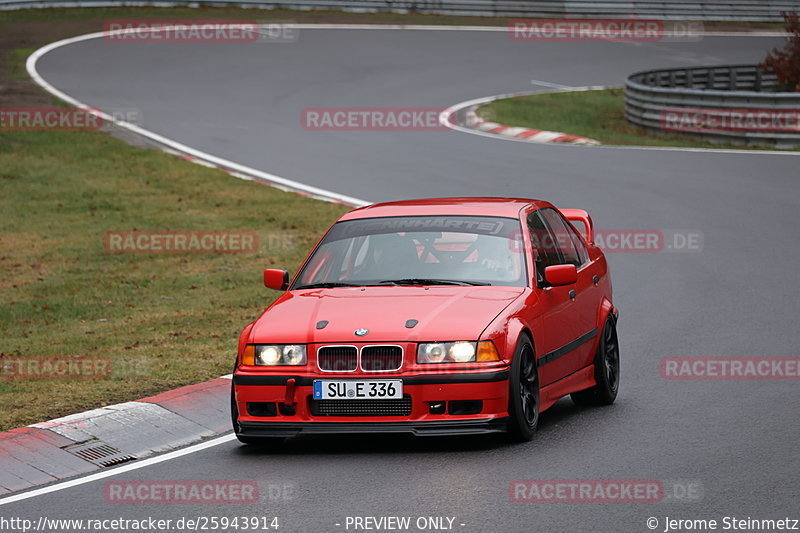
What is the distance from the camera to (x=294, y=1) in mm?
45031

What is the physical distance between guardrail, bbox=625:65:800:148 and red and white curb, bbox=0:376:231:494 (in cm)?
1685

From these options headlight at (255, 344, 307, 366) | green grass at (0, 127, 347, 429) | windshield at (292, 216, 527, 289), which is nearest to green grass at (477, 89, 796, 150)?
green grass at (0, 127, 347, 429)

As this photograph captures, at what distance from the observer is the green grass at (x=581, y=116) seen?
26.1m

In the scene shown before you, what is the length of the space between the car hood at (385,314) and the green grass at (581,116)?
17.1 metres

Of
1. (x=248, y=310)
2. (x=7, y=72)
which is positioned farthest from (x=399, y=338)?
(x=7, y=72)

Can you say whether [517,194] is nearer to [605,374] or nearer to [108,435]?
[605,374]

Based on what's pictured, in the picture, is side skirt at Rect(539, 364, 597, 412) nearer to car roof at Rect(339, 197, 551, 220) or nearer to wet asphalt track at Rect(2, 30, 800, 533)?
wet asphalt track at Rect(2, 30, 800, 533)

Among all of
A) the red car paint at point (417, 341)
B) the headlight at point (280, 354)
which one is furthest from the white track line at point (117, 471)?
the headlight at point (280, 354)

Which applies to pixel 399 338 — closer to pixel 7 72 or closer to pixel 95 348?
pixel 95 348

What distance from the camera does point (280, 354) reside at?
26.5 feet

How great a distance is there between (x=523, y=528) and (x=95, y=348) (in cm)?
615

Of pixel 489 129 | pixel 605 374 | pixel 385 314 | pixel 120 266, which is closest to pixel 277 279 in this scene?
pixel 385 314

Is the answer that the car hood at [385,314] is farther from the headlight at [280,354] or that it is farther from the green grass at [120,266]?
the green grass at [120,266]

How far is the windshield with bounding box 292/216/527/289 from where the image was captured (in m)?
8.85
